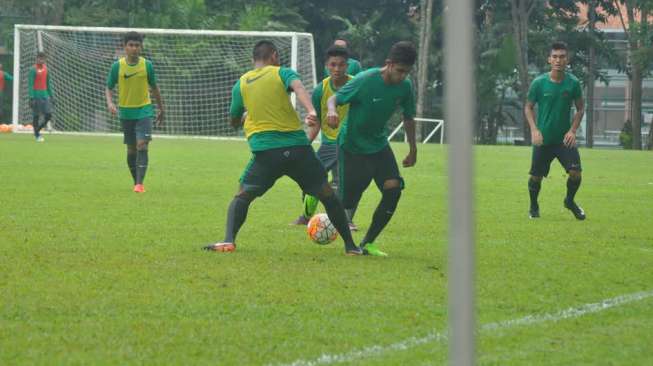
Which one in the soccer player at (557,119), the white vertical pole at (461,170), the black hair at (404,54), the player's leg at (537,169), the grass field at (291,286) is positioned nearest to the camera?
the white vertical pole at (461,170)

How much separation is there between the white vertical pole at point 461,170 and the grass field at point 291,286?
7.14 feet

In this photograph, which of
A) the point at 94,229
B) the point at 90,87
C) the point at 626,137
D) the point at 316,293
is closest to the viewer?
the point at 316,293

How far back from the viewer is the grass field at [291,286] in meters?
6.19

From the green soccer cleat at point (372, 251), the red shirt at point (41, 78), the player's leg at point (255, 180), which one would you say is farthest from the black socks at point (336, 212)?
the red shirt at point (41, 78)

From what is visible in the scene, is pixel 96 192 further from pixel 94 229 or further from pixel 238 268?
pixel 238 268

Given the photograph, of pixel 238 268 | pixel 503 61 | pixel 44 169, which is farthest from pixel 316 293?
pixel 503 61

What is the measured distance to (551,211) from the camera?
1578 centimetres

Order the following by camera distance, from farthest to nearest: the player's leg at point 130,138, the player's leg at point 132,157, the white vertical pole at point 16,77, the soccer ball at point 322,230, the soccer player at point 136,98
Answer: the white vertical pole at point 16,77 < the player's leg at point 132,157 < the player's leg at point 130,138 < the soccer player at point 136,98 < the soccer ball at point 322,230

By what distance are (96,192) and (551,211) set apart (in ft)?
18.1

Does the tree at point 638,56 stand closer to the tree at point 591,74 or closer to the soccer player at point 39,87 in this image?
the tree at point 591,74

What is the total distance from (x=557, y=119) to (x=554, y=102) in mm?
178

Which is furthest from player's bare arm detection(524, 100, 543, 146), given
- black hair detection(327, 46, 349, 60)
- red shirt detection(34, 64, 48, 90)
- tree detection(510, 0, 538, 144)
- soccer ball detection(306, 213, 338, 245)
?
tree detection(510, 0, 538, 144)

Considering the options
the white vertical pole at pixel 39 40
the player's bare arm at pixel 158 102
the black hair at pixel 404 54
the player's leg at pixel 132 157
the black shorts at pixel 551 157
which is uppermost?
the white vertical pole at pixel 39 40

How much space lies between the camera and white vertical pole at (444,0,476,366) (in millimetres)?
2955
